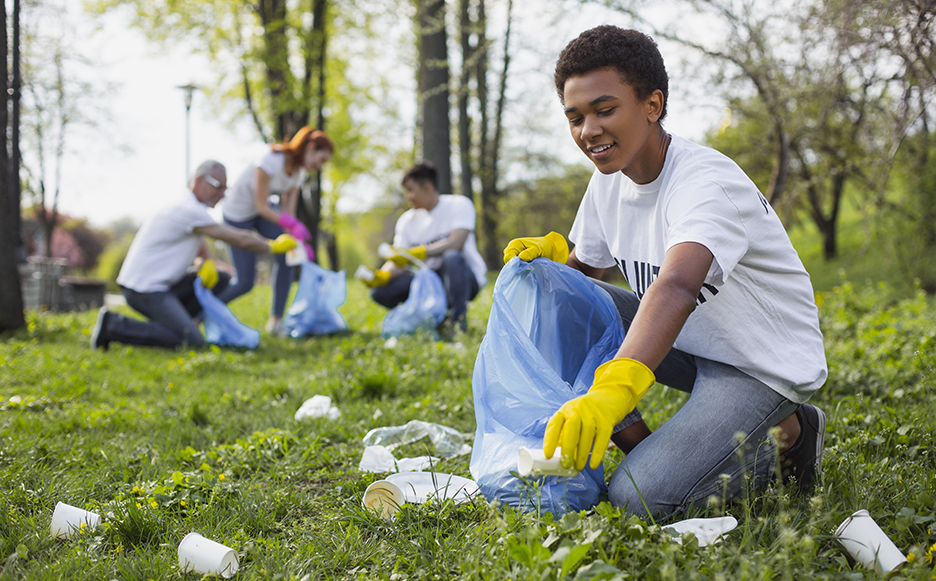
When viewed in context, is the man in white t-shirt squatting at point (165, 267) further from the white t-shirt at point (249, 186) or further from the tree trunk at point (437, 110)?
the tree trunk at point (437, 110)

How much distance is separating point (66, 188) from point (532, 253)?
17633 millimetres

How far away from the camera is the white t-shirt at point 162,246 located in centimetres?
439

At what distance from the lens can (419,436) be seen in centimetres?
232

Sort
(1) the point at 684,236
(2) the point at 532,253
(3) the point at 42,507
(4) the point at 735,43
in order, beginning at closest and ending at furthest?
(1) the point at 684,236 < (3) the point at 42,507 < (2) the point at 532,253 < (4) the point at 735,43

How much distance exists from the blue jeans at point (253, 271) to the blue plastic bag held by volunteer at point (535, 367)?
3.53 m

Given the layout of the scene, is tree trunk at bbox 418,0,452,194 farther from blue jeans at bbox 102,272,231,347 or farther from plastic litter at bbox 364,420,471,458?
plastic litter at bbox 364,420,471,458

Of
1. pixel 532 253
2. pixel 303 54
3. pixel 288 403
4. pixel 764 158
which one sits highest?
pixel 303 54

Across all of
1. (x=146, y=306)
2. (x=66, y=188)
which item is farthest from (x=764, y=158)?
(x=66, y=188)

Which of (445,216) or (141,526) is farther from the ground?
(445,216)

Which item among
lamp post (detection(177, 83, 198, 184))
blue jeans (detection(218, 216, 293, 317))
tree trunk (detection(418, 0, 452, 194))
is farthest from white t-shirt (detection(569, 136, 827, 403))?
lamp post (detection(177, 83, 198, 184))

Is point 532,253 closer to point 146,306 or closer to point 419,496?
point 419,496

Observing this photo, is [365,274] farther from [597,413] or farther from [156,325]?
[597,413]

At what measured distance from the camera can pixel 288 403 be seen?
2.85m

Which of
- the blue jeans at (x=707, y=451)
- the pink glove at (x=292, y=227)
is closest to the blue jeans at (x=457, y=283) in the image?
the pink glove at (x=292, y=227)
